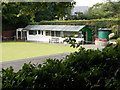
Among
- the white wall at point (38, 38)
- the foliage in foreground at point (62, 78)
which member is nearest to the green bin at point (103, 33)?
the white wall at point (38, 38)

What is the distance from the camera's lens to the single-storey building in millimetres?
17891

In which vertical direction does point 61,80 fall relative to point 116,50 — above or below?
below

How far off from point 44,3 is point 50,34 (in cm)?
1705

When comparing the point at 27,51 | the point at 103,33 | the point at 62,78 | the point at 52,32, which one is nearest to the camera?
the point at 62,78

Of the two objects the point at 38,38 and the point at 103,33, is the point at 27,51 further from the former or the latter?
the point at 38,38

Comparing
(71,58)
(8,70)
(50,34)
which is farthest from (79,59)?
(50,34)

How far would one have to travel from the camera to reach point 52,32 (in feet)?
66.0

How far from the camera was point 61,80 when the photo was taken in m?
1.63

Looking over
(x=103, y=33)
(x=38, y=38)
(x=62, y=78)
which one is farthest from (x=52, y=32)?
(x=62, y=78)

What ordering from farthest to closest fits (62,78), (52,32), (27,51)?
1. (52,32)
2. (27,51)
3. (62,78)

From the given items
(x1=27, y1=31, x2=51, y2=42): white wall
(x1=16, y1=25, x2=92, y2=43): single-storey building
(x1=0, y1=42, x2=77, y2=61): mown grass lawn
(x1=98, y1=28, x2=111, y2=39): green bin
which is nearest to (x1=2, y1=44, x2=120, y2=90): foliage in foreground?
(x1=0, y1=42, x2=77, y2=61): mown grass lawn

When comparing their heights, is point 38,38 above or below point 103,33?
below

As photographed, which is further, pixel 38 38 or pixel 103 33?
pixel 38 38

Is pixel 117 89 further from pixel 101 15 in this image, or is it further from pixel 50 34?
pixel 101 15
